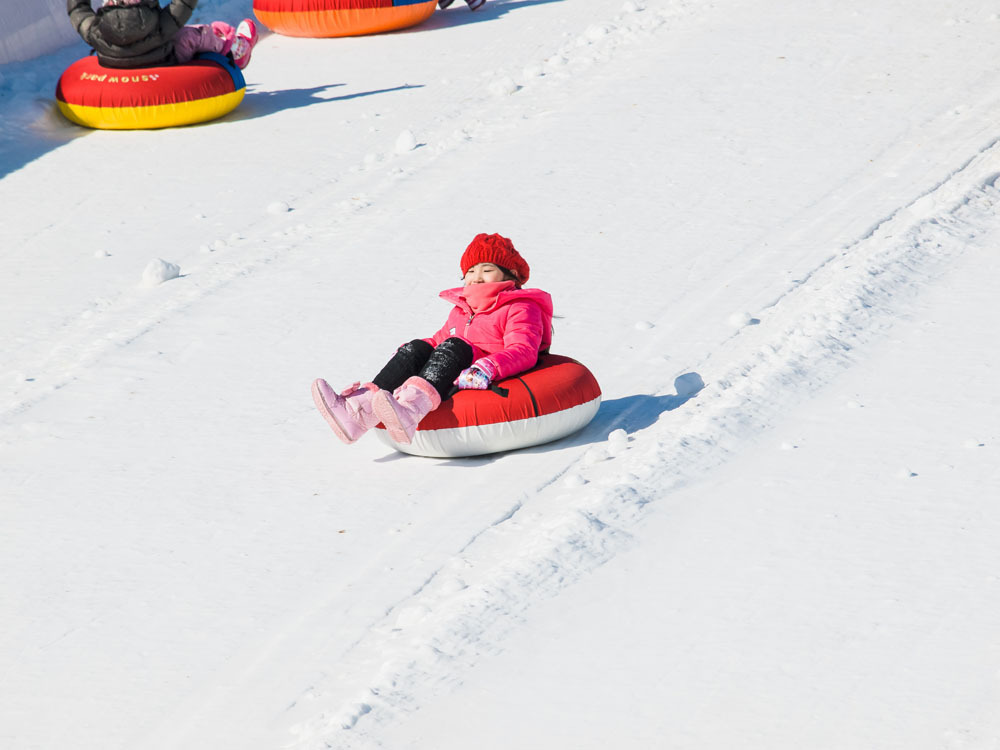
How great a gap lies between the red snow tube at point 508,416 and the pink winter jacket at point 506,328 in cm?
7

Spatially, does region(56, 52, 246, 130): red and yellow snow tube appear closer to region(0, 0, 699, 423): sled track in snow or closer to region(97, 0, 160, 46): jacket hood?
region(97, 0, 160, 46): jacket hood

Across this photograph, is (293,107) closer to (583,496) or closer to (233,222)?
(233,222)

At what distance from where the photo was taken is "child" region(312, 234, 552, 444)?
4.40m

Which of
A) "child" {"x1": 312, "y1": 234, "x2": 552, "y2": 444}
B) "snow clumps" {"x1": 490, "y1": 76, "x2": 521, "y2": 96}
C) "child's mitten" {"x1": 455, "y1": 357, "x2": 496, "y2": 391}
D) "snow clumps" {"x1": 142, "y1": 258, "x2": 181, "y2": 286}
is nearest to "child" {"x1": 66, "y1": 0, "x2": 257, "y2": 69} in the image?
"snow clumps" {"x1": 490, "y1": 76, "x2": 521, "y2": 96}

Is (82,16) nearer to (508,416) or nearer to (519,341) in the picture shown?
(519,341)

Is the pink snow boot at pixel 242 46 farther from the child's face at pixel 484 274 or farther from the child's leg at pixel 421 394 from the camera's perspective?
the child's leg at pixel 421 394

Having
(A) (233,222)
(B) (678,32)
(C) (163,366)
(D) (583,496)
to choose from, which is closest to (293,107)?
(A) (233,222)

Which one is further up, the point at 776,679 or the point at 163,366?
the point at 163,366

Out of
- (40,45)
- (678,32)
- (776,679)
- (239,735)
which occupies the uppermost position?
(40,45)

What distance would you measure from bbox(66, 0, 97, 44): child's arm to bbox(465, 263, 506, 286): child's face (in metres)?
4.97

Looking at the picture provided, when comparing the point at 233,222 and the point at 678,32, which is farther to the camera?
the point at 678,32

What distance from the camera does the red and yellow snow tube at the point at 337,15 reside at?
1056cm

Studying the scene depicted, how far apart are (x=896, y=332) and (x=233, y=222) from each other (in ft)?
12.2

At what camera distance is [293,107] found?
9.23 m
